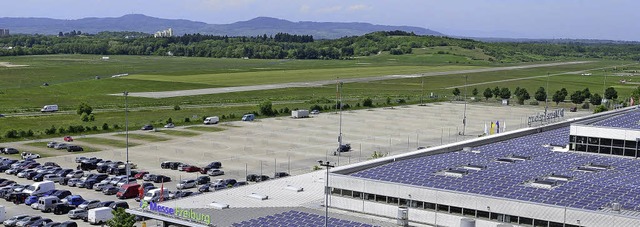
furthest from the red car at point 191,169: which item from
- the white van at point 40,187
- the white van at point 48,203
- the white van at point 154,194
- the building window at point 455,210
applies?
the building window at point 455,210

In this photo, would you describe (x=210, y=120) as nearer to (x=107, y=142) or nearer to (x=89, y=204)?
(x=107, y=142)

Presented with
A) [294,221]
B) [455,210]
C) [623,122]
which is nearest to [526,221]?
[455,210]

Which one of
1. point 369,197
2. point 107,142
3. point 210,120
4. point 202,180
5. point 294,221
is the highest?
point 369,197

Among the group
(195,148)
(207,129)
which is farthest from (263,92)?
(195,148)

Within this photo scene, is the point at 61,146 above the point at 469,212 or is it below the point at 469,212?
below

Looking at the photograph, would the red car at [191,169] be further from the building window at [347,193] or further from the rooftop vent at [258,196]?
the building window at [347,193]

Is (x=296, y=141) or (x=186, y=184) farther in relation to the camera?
(x=296, y=141)

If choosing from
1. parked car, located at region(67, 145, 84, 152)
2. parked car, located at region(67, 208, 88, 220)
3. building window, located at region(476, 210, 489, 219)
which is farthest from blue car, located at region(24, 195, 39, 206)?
building window, located at region(476, 210, 489, 219)

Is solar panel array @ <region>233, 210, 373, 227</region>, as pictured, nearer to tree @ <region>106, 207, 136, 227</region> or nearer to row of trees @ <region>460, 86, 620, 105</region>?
tree @ <region>106, 207, 136, 227</region>
